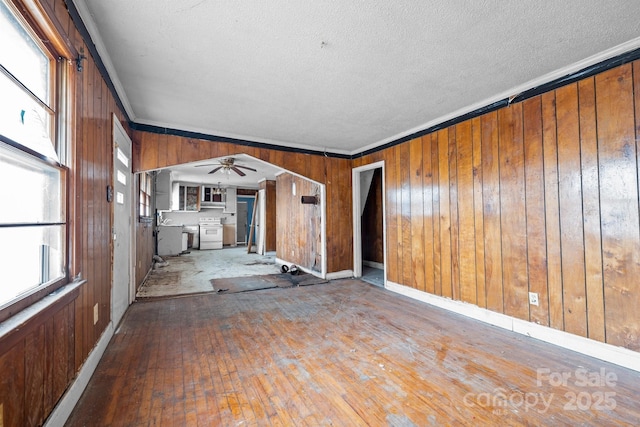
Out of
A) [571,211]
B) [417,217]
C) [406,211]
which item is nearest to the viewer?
[571,211]

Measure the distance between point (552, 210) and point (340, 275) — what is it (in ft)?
11.1

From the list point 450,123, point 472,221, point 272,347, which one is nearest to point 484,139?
point 450,123

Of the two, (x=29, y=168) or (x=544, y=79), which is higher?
(x=544, y=79)

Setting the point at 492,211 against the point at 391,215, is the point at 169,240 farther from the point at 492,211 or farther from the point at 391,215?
the point at 492,211

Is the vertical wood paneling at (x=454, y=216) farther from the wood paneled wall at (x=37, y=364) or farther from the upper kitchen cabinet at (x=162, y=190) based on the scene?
the upper kitchen cabinet at (x=162, y=190)

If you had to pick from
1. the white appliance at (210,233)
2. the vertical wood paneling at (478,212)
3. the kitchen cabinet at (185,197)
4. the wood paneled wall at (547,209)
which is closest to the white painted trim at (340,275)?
the wood paneled wall at (547,209)

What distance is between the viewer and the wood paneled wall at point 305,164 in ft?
11.7

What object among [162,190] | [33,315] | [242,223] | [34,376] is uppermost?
[162,190]

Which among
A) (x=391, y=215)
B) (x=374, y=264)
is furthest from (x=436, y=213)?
(x=374, y=264)

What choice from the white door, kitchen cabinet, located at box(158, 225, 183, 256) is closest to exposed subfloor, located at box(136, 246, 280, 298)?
kitchen cabinet, located at box(158, 225, 183, 256)

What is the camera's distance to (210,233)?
31.5 ft

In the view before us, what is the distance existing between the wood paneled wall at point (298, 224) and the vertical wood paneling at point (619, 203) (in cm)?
374

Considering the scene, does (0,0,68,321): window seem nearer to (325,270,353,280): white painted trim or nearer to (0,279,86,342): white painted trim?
(0,279,86,342): white painted trim

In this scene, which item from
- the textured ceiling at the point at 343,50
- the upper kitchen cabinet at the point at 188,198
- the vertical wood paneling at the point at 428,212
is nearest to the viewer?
the textured ceiling at the point at 343,50
